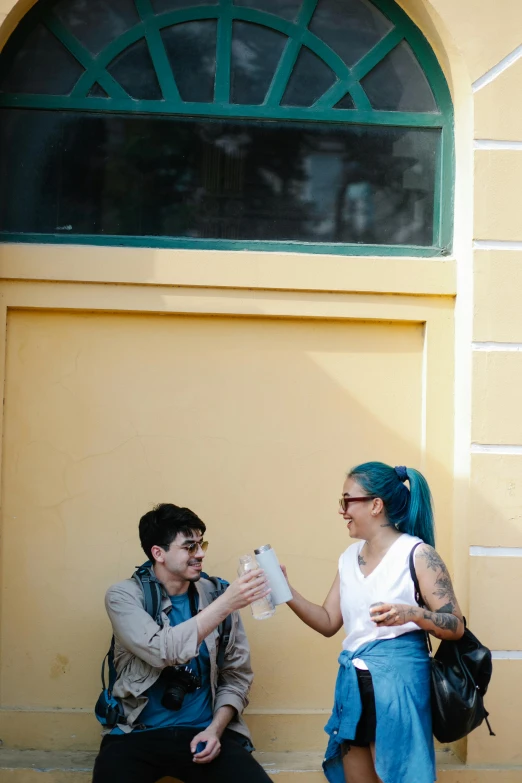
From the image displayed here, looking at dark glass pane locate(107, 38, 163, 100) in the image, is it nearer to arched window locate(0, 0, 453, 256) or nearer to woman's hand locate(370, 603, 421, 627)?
arched window locate(0, 0, 453, 256)

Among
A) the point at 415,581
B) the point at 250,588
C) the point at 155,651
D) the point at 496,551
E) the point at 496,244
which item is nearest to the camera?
the point at 415,581

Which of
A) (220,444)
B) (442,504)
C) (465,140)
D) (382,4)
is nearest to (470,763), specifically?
(442,504)

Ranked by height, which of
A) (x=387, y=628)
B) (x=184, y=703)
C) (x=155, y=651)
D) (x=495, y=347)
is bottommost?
(x=184, y=703)

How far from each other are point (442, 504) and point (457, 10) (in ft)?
7.81

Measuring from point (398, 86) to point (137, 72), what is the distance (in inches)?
51.5

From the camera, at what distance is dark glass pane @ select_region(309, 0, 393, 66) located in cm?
508

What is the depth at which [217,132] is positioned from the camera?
5.03m

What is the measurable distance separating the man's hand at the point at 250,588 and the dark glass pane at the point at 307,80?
8.00 ft

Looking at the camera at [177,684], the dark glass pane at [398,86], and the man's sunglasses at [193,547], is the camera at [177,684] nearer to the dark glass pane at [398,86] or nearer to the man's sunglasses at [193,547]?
the man's sunglasses at [193,547]

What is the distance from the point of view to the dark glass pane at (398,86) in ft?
16.6

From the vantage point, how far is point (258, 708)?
4.82m

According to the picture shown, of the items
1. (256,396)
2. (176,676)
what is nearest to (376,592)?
(176,676)

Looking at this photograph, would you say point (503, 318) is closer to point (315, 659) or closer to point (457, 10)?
point (457, 10)

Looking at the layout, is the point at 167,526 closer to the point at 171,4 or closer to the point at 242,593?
the point at 242,593
